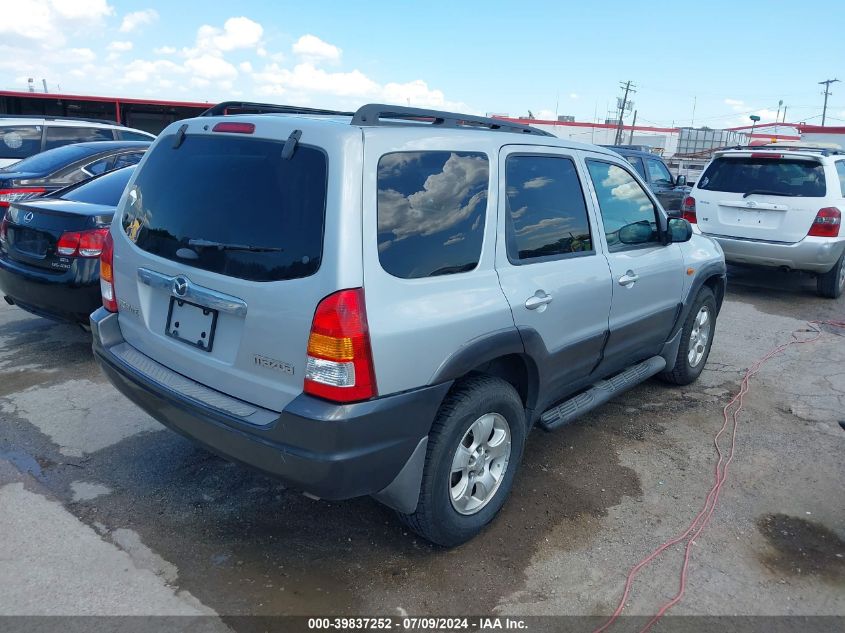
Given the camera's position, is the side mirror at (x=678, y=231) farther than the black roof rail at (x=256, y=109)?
Yes

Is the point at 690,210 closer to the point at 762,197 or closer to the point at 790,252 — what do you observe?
the point at 762,197

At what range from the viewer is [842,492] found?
12.4 feet

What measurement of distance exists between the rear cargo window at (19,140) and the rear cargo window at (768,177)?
Answer: 33.9ft

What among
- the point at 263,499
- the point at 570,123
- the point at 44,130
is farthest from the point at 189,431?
the point at 570,123

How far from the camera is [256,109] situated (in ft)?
12.2

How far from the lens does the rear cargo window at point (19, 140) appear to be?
10406 mm

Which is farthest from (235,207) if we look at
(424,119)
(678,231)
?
(678,231)

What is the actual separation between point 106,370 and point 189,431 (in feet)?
2.58

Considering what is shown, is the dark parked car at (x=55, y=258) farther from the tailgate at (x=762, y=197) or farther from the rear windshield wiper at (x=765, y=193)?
the rear windshield wiper at (x=765, y=193)

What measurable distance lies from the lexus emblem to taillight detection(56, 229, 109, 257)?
2.49 meters

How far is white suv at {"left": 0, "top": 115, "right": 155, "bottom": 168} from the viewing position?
1042 centimetres

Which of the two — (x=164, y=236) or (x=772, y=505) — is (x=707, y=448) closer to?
(x=772, y=505)

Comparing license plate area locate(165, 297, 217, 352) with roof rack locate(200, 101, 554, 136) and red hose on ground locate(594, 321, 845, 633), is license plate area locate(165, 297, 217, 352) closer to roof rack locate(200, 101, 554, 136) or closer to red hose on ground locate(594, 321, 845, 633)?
roof rack locate(200, 101, 554, 136)

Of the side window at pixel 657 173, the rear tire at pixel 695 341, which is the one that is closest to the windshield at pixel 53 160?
the rear tire at pixel 695 341
